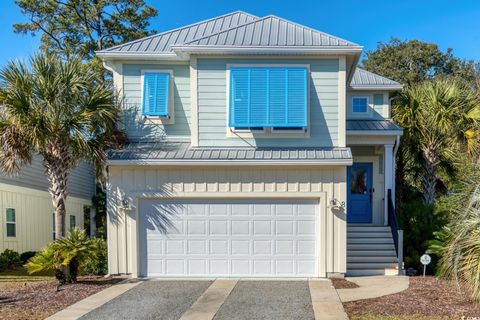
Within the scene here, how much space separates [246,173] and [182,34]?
484cm

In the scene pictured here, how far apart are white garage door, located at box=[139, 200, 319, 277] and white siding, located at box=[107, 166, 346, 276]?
0.80ft

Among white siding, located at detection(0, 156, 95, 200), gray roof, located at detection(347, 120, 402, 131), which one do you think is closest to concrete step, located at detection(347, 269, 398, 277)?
gray roof, located at detection(347, 120, 402, 131)

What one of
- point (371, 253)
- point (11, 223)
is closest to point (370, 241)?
point (371, 253)

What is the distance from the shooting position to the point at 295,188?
10.4 m

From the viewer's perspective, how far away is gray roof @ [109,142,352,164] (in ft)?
33.4

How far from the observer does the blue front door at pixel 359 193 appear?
13641mm

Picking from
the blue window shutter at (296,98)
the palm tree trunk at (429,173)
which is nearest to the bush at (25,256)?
the blue window shutter at (296,98)

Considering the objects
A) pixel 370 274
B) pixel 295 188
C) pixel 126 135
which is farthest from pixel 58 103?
pixel 370 274

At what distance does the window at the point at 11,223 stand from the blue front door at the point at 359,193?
1145cm

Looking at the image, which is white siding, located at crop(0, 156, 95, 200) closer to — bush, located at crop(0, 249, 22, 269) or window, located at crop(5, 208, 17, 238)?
window, located at crop(5, 208, 17, 238)

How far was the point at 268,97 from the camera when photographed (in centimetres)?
1043

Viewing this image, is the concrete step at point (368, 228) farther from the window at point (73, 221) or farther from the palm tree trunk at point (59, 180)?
the window at point (73, 221)

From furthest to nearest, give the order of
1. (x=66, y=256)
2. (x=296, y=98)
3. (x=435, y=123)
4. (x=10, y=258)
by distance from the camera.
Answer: (x=435, y=123) → (x=10, y=258) → (x=296, y=98) → (x=66, y=256)

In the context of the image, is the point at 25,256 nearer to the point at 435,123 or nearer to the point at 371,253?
the point at 371,253
